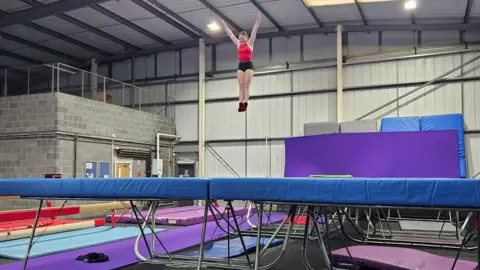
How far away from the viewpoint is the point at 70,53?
1625cm

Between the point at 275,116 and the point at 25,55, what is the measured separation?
10079mm

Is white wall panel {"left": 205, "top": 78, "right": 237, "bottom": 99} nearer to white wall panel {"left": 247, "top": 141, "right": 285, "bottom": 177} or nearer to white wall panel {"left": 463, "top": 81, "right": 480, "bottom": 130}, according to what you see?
white wall panel {"left": 247, "top": 141, "right": 285, "bottom": 177}

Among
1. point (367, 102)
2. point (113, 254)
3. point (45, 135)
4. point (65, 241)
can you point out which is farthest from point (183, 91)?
point (113, 254)

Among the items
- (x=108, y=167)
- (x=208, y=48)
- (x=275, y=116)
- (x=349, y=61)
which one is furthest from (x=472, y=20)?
(x=108, y=167)

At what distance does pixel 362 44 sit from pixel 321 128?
333 centimetres

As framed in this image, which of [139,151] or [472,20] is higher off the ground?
[472,20]

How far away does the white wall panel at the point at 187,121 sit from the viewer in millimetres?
15914

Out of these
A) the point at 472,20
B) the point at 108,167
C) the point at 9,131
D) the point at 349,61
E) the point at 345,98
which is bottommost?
the point at 108,167

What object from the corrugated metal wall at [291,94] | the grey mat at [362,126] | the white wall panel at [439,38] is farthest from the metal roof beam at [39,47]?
the white wall panel at [439,38]

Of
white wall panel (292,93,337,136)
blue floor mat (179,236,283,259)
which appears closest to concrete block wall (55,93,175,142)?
white wall panel (292,93,337,136)

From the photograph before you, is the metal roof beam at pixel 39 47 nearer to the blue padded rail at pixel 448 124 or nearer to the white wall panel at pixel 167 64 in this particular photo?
the white wall panel at pixel 167 64

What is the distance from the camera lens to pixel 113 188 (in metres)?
4.02

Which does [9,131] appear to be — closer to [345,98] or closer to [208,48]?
[208,48]

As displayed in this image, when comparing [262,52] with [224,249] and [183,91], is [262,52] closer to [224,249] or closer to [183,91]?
[183,91]
